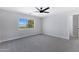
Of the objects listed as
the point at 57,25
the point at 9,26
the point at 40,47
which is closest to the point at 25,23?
the point at 9,26

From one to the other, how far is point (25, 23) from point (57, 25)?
2.79m

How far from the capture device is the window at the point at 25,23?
→ 5.84 meters

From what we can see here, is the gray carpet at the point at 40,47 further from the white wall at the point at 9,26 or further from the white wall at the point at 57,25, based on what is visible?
the white wall at the point at 57,25

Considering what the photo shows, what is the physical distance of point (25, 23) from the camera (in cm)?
621

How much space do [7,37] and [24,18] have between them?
218cm

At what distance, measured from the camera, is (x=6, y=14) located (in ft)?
15.1

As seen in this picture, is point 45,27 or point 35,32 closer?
point 35,32

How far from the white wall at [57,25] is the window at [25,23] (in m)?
1.65

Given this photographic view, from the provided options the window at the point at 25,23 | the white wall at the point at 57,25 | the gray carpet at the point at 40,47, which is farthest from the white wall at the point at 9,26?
the white wall at the point at 57,25

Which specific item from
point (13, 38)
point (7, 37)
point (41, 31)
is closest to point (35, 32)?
point (41, 31)

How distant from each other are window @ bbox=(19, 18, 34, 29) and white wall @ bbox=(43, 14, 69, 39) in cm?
165
